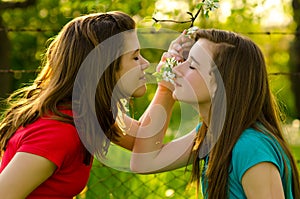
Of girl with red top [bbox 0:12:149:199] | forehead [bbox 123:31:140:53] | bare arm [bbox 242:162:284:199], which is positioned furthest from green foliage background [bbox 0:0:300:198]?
bare arm [bbox 242:162:284:199]

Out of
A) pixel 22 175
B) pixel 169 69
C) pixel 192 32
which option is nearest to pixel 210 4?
pixel 192 32

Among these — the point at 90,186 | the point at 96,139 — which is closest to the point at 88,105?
the point at 96,139

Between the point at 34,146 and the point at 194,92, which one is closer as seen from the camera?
the point at 34,146

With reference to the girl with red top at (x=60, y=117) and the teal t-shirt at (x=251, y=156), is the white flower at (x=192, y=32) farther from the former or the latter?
the teal t-shirt at (x=251, y=156)

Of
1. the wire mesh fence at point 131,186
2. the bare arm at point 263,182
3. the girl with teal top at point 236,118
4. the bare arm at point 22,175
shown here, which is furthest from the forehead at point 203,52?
the wire mesh fence at point 131,186

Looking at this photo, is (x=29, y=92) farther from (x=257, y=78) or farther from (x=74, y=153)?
(x=257, y=78)

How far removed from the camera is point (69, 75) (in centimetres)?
241

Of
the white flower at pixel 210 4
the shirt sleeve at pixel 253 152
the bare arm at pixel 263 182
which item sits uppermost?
the white flower at pixel 210 4

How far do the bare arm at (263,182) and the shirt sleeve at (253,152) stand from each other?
0.02 metres

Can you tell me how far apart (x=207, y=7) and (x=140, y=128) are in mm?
613

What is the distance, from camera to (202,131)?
2.65 metres

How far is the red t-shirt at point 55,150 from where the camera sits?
229cm

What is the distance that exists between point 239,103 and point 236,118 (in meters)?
0.06

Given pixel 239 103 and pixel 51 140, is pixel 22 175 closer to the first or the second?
pixel 51 140
